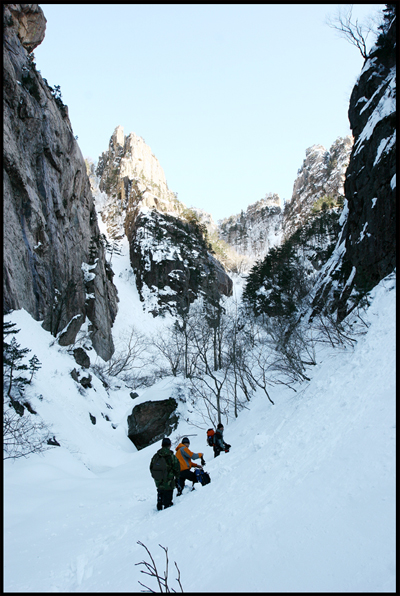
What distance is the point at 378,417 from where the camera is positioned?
5.55 m

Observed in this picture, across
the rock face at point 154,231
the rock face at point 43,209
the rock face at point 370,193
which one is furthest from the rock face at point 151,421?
the rock face at point 154,231

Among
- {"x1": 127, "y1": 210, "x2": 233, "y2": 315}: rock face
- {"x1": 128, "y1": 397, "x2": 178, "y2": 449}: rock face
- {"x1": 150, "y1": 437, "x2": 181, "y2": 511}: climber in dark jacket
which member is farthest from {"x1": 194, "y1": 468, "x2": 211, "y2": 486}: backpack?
{"x1": 127, "y1": 210, "x2": 233, "y2": 315}: rock face

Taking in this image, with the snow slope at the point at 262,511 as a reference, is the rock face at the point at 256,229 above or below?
above

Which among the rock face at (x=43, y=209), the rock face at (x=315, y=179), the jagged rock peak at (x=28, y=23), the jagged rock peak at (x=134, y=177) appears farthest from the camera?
the rock face at (x=315, y=179)

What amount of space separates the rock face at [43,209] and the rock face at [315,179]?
5533 centimetres

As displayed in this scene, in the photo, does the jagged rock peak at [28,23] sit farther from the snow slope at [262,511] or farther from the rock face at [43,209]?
the snow slope at [262,511]

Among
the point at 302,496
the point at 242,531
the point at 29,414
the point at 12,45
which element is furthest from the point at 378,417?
the point at 12,45

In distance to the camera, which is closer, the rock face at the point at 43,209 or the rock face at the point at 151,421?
the rock face at the point at 151,421

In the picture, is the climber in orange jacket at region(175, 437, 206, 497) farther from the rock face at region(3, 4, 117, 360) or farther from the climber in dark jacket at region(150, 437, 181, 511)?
the rock face at region(3, 4, 117, 360)

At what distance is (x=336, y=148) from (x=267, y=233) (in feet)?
100

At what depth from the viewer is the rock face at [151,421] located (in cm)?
1872

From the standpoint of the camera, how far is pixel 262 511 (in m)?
4.43

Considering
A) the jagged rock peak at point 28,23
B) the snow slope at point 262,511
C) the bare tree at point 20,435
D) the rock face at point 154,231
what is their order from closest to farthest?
the snow slope at point 262,511 → the bare tree at point 20,435 → the jagged rock peak at point 28,23 → the rock face at point 154,231

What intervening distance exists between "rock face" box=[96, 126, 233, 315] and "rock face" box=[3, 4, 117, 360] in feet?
45.3
